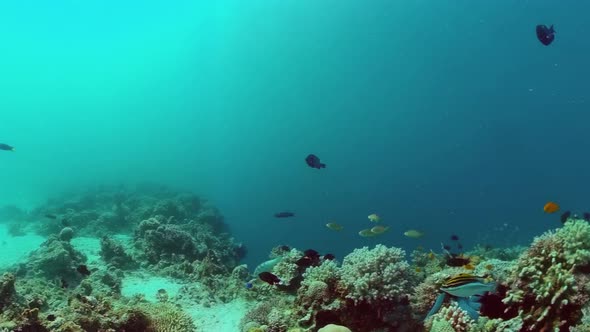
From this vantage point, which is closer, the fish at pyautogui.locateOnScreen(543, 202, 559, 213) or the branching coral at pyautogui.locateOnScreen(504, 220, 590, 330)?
the branching coral at pyautogui.locateOnScreen(504, 220, 590, 330)

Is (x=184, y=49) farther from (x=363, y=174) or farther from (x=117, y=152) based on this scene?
(x=363, y=174)

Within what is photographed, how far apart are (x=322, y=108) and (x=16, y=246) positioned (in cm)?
11089

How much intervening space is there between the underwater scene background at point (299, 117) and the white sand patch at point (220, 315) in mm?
8939

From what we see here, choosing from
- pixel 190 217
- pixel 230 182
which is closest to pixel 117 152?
pixel 230 182

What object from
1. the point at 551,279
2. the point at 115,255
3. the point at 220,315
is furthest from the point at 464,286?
the point at 115,255

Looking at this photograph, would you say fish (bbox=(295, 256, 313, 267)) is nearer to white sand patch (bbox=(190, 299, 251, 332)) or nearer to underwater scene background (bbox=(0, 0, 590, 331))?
white sand patch (bbox=(190, 299, 251, 332))

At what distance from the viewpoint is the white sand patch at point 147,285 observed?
10.5m

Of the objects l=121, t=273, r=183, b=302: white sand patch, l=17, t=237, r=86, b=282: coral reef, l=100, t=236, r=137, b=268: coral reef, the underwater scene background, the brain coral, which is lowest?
the brain coral

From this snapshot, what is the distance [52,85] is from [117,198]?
442ft

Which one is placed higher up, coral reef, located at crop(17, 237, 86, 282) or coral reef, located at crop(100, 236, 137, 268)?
coral reef, located at crop(100, 236, 137, 268)

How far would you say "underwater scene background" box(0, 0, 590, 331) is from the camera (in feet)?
180

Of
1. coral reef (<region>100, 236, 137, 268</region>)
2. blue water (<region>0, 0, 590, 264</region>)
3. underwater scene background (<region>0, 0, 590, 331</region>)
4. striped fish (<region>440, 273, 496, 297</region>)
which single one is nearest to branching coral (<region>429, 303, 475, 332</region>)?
striped fish (<region>440, 273, 496, 297</region>)

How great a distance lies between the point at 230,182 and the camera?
10594 centimetres

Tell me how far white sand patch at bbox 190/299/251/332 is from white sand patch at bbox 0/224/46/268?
10548 millimetres
